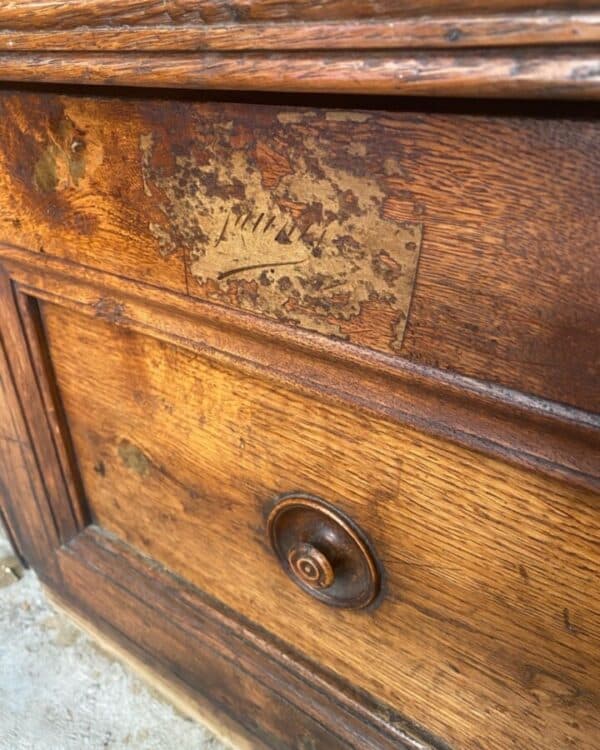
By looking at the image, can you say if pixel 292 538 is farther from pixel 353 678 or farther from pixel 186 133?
pixel 186 133

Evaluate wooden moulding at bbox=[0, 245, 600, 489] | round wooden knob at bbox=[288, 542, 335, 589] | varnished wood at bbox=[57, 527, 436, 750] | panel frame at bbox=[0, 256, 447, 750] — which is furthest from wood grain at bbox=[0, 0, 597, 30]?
varnished wood at bbox=[57, 527, 436, 750]

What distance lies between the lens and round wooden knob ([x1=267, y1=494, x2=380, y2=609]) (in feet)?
1.73

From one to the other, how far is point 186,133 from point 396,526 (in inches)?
13.7

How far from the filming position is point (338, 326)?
1.40ft

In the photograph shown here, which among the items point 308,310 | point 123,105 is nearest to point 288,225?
point 308,310

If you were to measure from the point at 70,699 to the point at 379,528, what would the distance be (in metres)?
0.64

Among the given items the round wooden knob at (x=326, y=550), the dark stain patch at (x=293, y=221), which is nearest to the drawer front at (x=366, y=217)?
the dark stain patch at (x=293, y=221)

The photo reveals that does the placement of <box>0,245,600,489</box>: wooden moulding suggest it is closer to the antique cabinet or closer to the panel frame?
the antique cabinet

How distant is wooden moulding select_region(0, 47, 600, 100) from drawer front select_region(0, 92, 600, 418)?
0.03 meters

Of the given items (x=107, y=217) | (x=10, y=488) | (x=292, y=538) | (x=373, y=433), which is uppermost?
(x=107, y=217)

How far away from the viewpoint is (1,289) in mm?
675

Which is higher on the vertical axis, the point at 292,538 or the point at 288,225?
the point at 288,225

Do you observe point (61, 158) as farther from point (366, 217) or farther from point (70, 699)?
point (70, 699)

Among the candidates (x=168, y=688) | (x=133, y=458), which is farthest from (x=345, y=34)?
(x=168, y=688)
